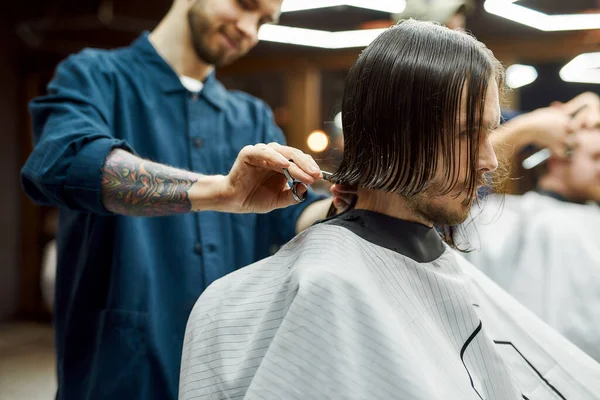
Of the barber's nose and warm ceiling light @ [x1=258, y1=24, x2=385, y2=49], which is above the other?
warm ceiling light @ [x1=258, y1=24, x2=385, y2=49]

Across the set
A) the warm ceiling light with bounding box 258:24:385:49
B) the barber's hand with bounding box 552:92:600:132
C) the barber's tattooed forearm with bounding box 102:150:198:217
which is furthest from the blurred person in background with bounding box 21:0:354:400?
the warm ceiling light with bounding box 258:24:385:49

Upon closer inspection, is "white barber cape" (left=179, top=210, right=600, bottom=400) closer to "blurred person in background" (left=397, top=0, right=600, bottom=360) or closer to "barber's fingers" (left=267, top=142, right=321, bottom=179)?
"barber's fingers" (left=267, top=142, right=321, bottom=179)

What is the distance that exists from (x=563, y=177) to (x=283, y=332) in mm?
2037

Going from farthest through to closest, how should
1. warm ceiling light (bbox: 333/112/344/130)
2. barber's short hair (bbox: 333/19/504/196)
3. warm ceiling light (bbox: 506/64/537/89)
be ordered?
warm ceiling light (bbox: 506/64/537/89) < warm ceiling light (bbox: 333/112/344/130) < barber's short hair (bbox: 333/19/504/196)

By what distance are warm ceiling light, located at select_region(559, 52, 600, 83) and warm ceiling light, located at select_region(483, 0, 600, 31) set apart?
0.20m

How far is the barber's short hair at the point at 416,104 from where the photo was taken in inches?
41.9

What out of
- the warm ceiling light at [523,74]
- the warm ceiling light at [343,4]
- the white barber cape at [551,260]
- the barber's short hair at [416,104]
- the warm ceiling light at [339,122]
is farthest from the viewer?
the warm ceiling light at [523,74]

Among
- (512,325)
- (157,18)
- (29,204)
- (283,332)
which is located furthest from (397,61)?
(29,204)

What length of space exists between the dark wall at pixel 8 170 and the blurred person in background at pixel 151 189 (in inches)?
192

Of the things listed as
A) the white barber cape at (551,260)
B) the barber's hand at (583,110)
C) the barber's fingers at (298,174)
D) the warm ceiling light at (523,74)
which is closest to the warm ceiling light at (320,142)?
the barber's fingers at (298,174)

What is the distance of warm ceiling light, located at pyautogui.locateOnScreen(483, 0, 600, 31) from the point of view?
2701 mm

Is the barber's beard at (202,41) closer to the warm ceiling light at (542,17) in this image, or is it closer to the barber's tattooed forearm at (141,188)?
the barber's tattooed forearm at (141,188)

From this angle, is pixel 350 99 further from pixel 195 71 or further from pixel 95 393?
pixel 95 393

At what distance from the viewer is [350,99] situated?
117 cm
